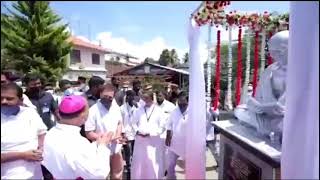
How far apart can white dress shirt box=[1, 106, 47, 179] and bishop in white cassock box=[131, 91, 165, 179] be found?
2825 mm

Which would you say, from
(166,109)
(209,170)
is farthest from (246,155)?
(209,170)

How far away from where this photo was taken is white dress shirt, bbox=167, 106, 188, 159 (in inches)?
244

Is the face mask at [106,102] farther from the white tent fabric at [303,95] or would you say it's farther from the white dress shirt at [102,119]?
the white tent fabric at [303,95]

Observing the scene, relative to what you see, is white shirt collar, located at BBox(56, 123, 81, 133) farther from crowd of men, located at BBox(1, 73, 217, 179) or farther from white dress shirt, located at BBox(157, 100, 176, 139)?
white dress shirt, located at BBox(157, 100, 176, 139)

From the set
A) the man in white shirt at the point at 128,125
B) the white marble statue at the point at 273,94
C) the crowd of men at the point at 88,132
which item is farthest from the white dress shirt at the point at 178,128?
the white marble statue at the point at 273,94

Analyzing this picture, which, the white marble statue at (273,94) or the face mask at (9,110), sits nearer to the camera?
the face mask at (9,110)

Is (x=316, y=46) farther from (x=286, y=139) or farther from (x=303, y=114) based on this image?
(x=286, y=139)

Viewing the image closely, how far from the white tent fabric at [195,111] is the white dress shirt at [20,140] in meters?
2.13

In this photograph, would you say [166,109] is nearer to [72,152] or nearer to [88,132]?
A: [88,132]

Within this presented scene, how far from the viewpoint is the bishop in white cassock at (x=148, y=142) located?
612 centimetres

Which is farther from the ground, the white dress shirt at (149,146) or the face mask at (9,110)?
the face mask at (9,110)

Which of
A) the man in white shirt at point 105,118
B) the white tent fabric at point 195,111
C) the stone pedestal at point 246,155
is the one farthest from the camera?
the man in white shirt at point 105,118

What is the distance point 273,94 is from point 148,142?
9.48 feet

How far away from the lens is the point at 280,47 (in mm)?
3682
